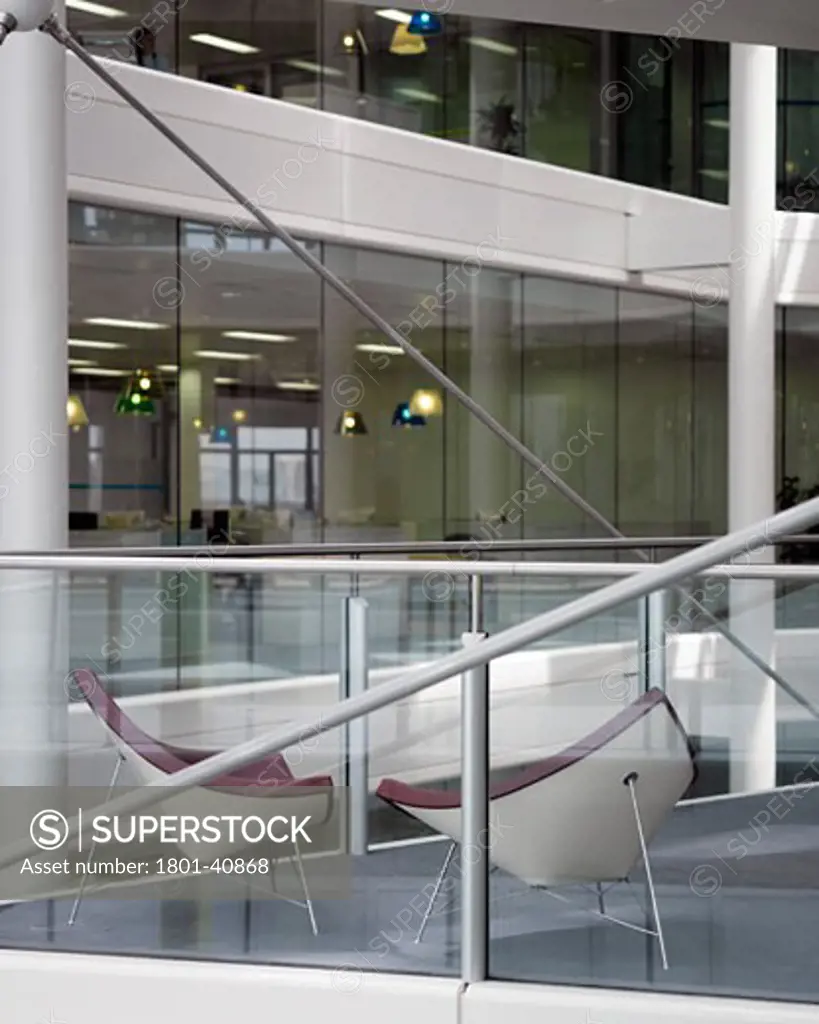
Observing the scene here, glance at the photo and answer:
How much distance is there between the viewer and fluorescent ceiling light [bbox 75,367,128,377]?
A: 11379 mm

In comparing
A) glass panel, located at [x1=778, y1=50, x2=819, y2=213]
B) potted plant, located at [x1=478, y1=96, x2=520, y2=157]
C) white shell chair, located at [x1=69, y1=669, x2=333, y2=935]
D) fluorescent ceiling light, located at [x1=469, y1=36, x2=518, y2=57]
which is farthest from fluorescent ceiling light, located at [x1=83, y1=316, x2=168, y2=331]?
glass panel, located at [x1=778, y1=50, x2=819, y2=213]

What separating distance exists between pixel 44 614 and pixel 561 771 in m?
2.37

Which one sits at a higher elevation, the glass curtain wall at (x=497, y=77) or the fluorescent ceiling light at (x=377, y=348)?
the glass curtain wall at (x=497, y=77)

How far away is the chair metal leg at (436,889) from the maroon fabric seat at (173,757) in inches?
19.6

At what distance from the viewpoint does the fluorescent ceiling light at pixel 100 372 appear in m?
11.4

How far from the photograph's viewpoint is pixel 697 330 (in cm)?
1723

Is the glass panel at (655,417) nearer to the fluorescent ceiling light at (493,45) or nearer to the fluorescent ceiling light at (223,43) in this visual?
the fluorescent ceiling light at (493,45)

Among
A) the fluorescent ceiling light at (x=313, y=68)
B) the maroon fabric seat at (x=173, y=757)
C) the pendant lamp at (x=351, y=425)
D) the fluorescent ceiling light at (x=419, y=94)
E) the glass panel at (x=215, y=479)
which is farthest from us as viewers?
the fluorescent ceiling light at (x=419, y=94)

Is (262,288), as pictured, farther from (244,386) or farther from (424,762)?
(424,762)

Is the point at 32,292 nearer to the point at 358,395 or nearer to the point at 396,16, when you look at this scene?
the point at 358,395

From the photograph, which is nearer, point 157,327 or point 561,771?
point 561,771

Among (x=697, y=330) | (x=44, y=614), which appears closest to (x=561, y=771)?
(x=44, y=614)

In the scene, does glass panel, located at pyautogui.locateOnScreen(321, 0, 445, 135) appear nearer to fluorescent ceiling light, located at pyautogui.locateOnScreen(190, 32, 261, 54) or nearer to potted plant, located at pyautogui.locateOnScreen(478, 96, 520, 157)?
potted plant, located at pyautogui.locateOnScreen(478, 96, 520, 157)

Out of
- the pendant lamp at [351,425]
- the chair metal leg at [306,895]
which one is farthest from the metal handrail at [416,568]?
the pendant lamp at [351,425]
